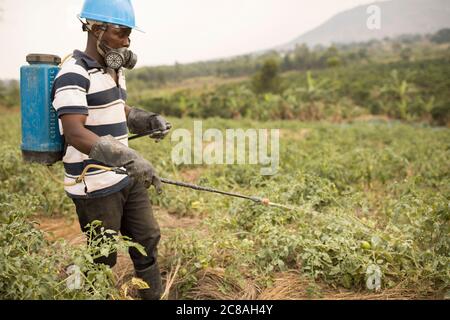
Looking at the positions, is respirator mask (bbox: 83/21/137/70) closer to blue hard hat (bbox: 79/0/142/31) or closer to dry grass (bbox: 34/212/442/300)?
blue hard hat (bbox: 79/0/142/31)

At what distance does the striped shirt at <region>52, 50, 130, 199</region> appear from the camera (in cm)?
229

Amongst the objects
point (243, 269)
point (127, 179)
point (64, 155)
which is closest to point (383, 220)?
point (243, 269)

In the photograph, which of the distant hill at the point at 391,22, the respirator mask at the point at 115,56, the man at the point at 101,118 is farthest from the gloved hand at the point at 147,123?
the distant hill at the point at 391,22

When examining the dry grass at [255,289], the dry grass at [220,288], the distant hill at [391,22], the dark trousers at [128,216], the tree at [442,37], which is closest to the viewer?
the dark trousers at [128,216]

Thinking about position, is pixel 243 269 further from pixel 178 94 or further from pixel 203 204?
pixel 178 94

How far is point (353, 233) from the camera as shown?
10.5 feet

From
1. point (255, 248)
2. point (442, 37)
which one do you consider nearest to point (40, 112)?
point (255, 248)

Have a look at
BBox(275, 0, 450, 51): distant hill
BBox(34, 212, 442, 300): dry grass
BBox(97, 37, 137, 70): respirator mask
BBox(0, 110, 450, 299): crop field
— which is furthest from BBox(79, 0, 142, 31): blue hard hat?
BBox(275, 0, 450, 51): distant hill

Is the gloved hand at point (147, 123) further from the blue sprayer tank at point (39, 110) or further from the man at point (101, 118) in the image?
the blue sprayer tank at point (39, 110)

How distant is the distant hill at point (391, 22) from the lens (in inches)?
1758

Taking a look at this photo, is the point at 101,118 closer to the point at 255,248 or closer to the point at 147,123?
the point at 147,123

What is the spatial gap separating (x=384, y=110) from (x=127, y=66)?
50.8 feet

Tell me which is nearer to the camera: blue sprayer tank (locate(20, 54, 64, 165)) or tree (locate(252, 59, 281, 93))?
blue sprayer tank (locate(20, 54, 64, 165))

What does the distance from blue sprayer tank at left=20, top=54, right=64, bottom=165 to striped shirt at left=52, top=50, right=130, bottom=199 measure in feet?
0.22
